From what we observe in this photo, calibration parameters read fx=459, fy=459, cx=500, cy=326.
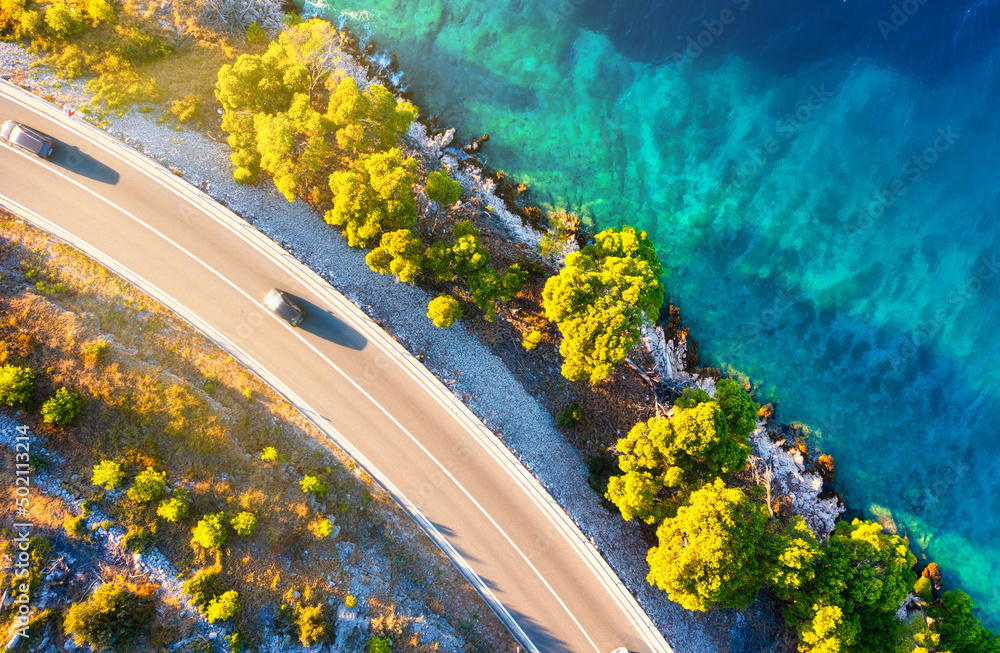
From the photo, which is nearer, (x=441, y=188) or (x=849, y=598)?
(x=849, y=598)

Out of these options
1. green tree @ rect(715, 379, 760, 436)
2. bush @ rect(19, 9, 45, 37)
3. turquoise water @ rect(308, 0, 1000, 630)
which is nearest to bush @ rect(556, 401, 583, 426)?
green tree @ rect(715, 379, 760, 436)

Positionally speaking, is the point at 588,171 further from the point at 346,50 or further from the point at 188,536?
the point at 188,536

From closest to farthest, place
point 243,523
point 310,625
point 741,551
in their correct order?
point 310,625
point 243,523
point 741,551

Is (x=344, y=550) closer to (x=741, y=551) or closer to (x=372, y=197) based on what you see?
(x=372, y=197)

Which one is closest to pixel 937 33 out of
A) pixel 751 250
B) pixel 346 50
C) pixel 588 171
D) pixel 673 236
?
pixel 751 250

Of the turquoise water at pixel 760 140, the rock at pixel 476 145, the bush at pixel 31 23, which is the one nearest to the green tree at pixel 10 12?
the bush at pixel 31 23

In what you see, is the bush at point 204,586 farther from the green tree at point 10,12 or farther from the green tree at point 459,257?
the green tree at point 10,12

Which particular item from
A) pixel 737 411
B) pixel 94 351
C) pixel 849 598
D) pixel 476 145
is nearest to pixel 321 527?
pixel 94 351
